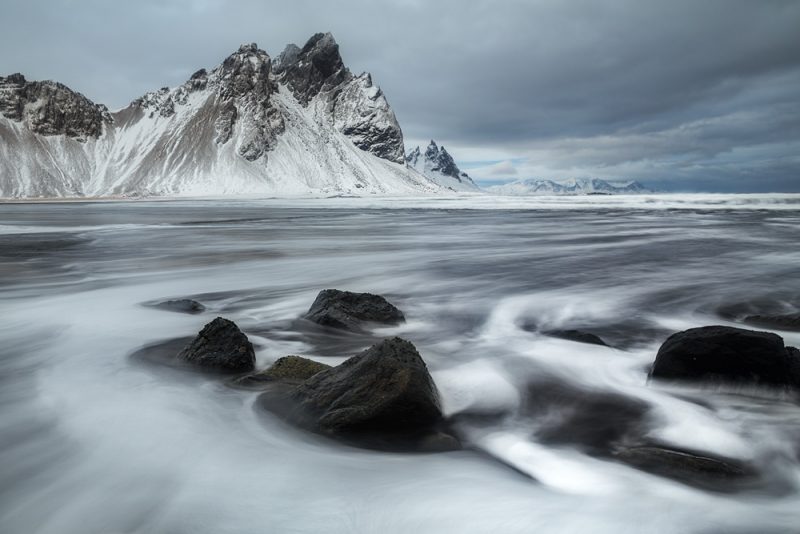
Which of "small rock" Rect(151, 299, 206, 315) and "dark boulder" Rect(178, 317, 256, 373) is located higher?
"dark boulder" Rect(178, 317, 256, 373)

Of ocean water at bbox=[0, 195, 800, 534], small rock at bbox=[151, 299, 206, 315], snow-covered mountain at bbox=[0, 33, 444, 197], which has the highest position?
snow-covered mountain at bbox=[0, 33, 444, 197]

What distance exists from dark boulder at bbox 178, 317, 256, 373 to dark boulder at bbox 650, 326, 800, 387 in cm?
359

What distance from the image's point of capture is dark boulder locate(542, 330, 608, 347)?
18.4 feet

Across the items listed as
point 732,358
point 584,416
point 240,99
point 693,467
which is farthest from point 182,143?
point 693,467

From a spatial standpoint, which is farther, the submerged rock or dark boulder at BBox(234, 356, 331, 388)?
the submerged rock

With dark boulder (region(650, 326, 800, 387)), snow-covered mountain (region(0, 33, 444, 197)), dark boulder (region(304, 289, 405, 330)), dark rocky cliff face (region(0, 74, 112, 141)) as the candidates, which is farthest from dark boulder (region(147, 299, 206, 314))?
dark rocky cliff face (region(0, 74, 112, 141))

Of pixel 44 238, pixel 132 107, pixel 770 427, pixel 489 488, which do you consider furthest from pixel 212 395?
pixel 132 107

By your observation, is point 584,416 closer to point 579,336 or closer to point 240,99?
point 579,336

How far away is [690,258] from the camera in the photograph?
1260 cm

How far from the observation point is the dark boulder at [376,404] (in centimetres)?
333

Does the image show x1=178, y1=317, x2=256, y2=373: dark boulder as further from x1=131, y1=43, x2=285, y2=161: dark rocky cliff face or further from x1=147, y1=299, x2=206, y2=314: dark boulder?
x1=131, y1=43, x2=285, y2=161: dark rocky cliff face

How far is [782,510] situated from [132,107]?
189587 mm

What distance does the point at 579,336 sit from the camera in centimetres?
577

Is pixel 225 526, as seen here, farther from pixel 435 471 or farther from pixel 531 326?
pixel 531 326
